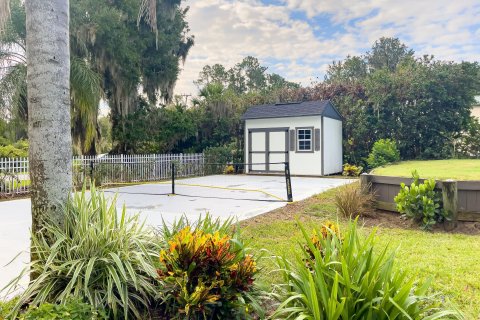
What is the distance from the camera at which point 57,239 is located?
8.57 feet

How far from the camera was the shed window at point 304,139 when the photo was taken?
1545 centimetres

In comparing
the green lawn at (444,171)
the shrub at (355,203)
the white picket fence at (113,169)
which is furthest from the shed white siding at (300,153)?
the shrub at (355,203)

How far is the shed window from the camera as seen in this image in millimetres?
15445

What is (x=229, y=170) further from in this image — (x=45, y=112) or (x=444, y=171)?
(x=45, y=112)

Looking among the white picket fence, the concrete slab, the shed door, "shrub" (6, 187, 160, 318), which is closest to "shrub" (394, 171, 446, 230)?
the concrete slab

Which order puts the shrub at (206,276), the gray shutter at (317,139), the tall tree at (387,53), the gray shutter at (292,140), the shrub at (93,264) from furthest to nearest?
the tall tree at (387,53) → the gray shutter at (292,140) → the gray shutter at (317,139) → the shrub at (93,264) → the shrub at (206,276)

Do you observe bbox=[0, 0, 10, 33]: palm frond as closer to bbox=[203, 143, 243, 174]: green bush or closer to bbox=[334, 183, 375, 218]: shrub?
bbox=[334, 183, 375, 218]: shrub

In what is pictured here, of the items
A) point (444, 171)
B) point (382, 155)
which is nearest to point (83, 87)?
point (444, 171)

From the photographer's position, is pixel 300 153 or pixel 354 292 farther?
pixel 300 153

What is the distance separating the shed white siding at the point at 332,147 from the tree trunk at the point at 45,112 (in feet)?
43.9

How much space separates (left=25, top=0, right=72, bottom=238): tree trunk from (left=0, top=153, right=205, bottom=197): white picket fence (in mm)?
6331

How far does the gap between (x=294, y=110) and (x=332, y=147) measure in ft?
8.28

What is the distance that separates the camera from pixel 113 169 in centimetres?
1257

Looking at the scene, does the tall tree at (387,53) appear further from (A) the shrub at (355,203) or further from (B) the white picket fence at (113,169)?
(A) the shrub at (355,203)
